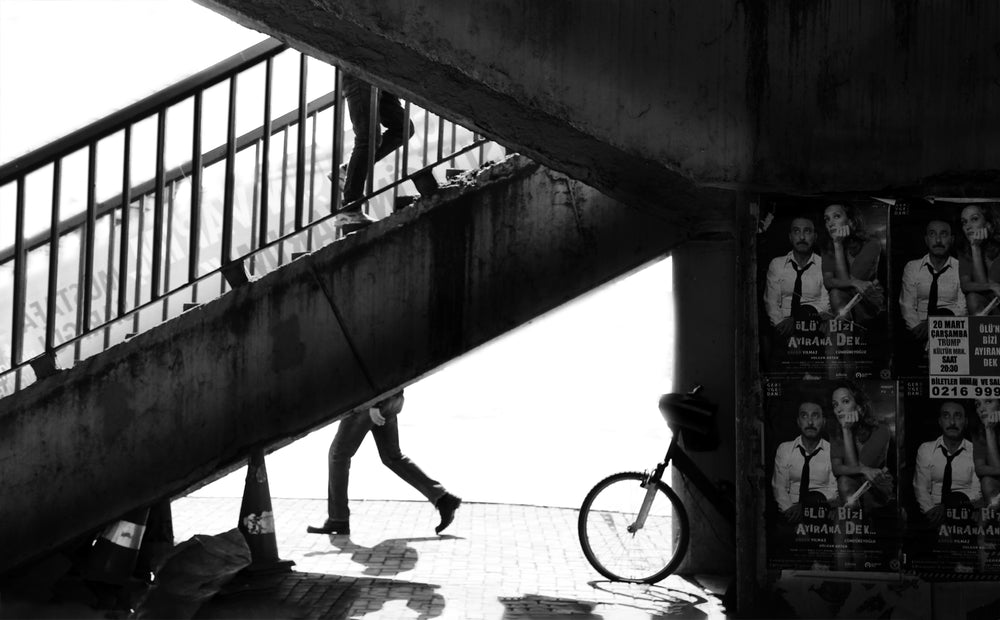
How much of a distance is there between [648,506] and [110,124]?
3.96 meters

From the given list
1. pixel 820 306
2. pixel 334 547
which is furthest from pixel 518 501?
pixel 820 306

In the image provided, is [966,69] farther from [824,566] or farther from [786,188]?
[824,566]

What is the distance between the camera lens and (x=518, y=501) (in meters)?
10.9

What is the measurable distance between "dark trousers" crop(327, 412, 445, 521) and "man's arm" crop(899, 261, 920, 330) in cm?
418

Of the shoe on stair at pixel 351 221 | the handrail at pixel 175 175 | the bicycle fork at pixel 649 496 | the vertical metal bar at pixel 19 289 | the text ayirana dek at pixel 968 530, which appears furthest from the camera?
the handrail at pixel 175 175

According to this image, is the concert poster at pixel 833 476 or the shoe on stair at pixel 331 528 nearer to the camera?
the concert poster at pixel 833 476

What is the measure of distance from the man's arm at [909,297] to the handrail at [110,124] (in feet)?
11.5

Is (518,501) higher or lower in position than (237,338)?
lower

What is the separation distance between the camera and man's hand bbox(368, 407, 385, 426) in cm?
865

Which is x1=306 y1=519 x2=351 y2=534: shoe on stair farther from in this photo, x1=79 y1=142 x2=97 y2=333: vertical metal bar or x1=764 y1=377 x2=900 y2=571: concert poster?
x1=764 y1=377 x2=900 y2=571: concert poster

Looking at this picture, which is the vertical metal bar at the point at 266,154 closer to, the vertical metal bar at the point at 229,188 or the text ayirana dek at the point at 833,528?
the vertical metal bar at the point at 229,188

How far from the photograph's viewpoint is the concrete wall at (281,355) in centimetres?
614

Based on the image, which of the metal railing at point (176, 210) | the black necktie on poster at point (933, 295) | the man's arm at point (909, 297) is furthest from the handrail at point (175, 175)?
the black necktie on poster at point (933, 295)

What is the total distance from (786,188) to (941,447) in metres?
1.54
